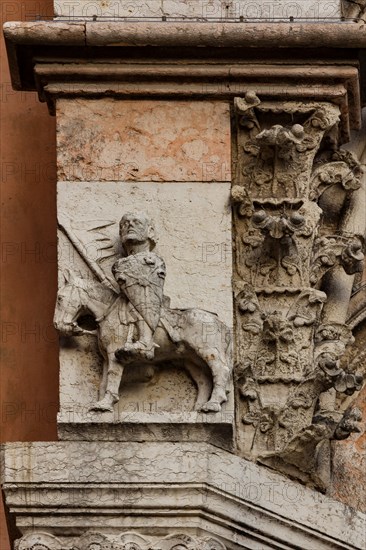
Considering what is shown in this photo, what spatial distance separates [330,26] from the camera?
43.7ft

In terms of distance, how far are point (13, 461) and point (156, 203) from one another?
4.21 ft

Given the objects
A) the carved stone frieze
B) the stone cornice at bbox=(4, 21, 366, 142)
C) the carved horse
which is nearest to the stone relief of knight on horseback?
the carved horse

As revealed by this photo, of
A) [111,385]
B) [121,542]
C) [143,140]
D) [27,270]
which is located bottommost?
[121,542]

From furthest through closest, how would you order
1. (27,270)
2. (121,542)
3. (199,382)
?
(27,270), (199,382), (121,542)

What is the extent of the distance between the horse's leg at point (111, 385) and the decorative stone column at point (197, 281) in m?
0.02

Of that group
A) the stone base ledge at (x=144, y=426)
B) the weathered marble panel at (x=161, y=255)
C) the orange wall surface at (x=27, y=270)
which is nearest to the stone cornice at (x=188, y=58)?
the weathered marble panel at (x=161, y=255)

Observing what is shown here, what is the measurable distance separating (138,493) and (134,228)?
1.11 meters

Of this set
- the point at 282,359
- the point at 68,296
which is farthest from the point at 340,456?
the point at 68,296

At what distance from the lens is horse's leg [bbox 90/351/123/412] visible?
41.7 feet

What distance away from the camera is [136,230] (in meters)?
13.0

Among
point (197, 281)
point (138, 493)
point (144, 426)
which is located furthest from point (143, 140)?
point (138, 493)

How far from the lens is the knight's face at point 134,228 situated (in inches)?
509

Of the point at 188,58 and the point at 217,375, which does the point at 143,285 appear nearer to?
the point at 217,375

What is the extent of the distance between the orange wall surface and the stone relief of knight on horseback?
89 cm
